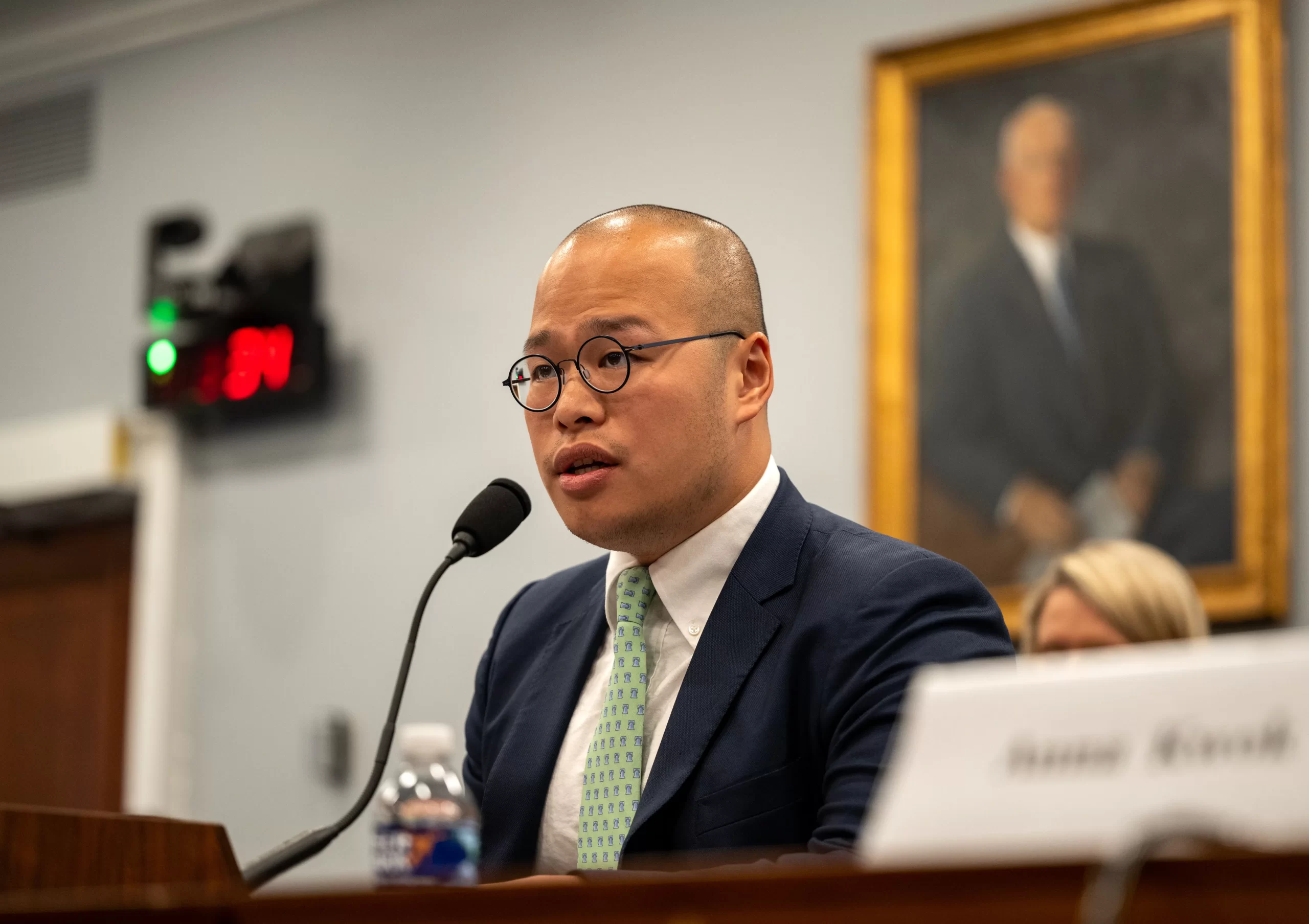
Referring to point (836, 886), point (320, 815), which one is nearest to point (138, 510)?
point (320, 815)

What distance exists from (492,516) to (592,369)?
22 centimetres

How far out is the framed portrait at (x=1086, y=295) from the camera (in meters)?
3.35

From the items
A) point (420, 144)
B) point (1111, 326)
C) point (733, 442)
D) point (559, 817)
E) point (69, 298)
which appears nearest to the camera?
point (559, 817)

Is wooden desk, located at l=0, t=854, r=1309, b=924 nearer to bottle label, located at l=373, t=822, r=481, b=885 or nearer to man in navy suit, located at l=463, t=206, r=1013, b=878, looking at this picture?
bottle label, located at l=373, t=822, r=481, b=885

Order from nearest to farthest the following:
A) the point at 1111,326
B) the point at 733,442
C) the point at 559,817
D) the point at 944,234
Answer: the point at 559,817 → the point at 733,442 → the point at 1111,326 → the point at 944,234

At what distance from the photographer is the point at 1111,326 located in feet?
11.6

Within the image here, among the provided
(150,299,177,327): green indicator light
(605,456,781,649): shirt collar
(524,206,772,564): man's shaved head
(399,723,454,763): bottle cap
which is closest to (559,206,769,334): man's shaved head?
(524,206,772,564): man's shaved head

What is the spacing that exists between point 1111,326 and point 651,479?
196cm

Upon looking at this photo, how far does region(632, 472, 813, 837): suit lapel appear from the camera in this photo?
65.4 inches

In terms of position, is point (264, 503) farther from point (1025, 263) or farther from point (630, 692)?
point (630, 692)

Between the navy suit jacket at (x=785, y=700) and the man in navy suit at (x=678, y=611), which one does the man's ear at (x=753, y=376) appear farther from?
the navy suit jacket at (x=785, y=700)

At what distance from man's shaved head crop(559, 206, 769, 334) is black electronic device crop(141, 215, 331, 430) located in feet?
8.23

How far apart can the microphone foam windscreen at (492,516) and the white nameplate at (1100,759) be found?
3.07 feet

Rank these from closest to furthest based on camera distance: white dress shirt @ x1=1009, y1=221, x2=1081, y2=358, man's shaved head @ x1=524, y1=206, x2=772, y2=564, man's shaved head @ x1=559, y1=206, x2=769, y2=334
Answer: man's shaved head @ x1=524, y1=206, x2=772, y2=564
man's shaved head @ x1=559, y1=206, x2=769, y2=334
white dress shirt @ x1=1009, y1=221, x2=1081, y2=358
